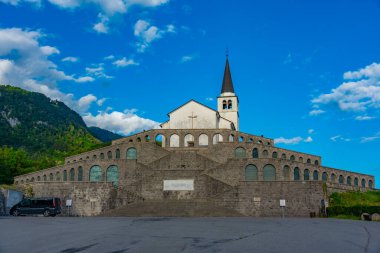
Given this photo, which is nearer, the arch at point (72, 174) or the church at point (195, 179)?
the church at point (195, 179)

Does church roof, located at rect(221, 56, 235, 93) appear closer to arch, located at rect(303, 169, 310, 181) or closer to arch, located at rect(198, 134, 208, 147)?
arch, located at rect(198, 134, 208, 147)

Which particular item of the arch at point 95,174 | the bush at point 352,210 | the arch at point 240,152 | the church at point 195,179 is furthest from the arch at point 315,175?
the arch at point 95,174

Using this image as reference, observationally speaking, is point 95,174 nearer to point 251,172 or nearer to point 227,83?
point 251,172

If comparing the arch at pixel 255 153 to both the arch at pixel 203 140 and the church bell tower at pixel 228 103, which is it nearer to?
the arch at pixel 203 140

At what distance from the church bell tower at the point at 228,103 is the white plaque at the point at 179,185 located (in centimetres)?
4619

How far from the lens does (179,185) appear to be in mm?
40531

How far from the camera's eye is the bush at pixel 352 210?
3014cm

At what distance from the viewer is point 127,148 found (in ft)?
186

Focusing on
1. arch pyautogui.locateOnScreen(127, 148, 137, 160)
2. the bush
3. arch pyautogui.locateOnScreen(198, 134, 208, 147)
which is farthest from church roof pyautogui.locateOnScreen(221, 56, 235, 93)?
the bush

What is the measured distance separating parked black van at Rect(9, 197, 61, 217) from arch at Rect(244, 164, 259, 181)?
21.5 metres

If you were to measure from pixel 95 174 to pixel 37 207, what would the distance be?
52.2 feet

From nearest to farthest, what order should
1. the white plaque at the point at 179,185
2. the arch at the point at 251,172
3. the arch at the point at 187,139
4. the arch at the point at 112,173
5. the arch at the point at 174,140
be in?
the white plaque at the point at 179,185 < the arch at the point at 251,172 < the arch at the point at 112,173 < the arch at the point at 187,139 < the arch at the point at 174,140

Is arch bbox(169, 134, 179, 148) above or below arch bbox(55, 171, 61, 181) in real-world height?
above

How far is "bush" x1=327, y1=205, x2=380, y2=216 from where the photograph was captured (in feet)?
98.9
